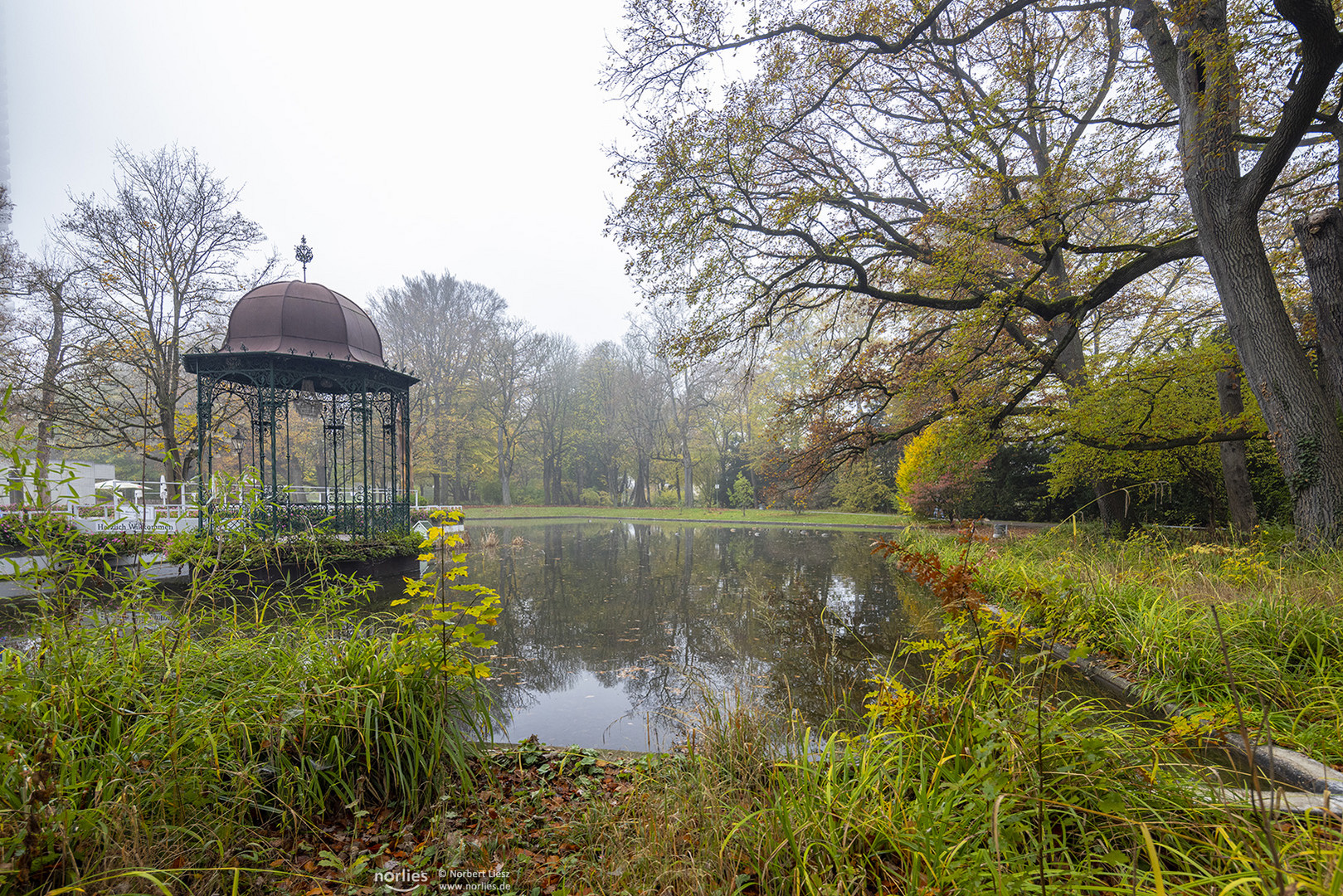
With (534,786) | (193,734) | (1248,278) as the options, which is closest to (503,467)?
(534,786)

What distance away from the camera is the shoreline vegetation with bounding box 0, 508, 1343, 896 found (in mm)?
1512

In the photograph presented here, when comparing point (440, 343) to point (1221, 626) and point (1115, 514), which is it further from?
point (1221, 626)

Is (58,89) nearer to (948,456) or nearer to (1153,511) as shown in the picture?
(948,456)

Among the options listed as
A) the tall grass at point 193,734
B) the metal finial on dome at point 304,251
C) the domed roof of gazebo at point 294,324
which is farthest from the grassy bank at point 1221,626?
the metal finial on dome at point 304,251

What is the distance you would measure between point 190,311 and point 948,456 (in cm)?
1613

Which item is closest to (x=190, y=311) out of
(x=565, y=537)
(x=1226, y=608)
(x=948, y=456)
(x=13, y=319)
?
(x=13, y=319)

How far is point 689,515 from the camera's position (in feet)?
89.6

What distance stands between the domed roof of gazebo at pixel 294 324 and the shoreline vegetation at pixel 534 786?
7.71 meters

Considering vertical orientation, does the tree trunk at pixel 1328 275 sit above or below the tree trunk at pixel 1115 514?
above

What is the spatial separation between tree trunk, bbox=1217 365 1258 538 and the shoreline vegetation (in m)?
6.95

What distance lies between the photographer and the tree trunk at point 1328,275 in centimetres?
546

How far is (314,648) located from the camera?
2.68 meters

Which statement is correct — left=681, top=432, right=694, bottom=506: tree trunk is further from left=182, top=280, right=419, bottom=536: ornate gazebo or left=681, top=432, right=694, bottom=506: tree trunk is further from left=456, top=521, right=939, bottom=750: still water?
left=182, top=280, right=419, bottom=536: ornate gazebo

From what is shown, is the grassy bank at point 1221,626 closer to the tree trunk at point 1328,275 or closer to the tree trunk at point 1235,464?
the tree trunk at point 1328,275
